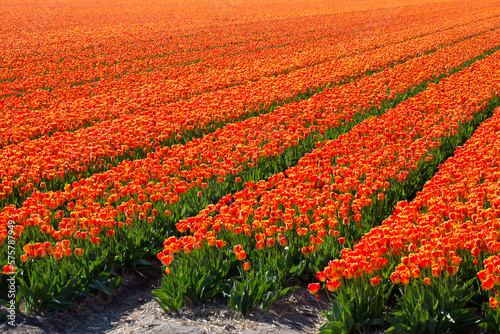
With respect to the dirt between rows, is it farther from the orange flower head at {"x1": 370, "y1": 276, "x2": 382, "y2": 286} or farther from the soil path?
the orange flower head at {"x1": 370, "y1": 276, "x2": 382, "y2": 286}

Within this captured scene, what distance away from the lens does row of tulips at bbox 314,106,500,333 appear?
3975mm

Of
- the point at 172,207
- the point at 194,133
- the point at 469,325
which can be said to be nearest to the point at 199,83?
the point at 194,133

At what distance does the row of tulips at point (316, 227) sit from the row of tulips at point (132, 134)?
291cm

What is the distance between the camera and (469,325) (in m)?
3.99

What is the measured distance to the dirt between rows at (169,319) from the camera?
4367mm

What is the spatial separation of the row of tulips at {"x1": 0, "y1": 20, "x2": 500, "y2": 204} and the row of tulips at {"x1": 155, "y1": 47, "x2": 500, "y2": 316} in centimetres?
291

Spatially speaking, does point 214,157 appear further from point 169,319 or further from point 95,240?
point 169,319

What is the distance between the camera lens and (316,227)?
5.28 meters


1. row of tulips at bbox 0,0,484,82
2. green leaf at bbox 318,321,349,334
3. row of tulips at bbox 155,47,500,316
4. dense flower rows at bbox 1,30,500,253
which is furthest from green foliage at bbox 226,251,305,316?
row of tulips at bbox 0,0,484,82

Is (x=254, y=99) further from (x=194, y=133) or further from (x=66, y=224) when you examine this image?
(x=66, y=224)

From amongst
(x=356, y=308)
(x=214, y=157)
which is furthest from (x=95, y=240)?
(x=214, y=157)

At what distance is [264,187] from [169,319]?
8.81 feet

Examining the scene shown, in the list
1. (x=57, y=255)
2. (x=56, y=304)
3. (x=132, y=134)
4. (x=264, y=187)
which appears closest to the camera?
(x=56, y=304)

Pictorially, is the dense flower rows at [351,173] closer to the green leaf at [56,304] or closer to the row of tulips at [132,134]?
the green leaf at [56,304]
